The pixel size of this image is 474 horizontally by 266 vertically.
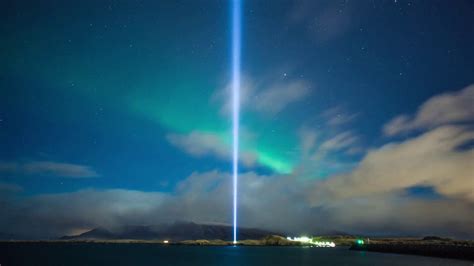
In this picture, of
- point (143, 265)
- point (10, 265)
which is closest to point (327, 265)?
point (143, 265)

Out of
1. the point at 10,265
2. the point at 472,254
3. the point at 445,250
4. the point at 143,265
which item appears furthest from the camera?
the point at 445,250

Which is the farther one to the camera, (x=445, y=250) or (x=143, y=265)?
(x=445, y=250)

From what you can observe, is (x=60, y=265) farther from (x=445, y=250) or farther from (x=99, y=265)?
(x=445, y=250)

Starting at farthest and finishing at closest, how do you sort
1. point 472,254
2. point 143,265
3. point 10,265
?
point 472,254 < point 143,265 < point 10,265

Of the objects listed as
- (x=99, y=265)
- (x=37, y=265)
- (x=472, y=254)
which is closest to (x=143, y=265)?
(x=99, y=265)

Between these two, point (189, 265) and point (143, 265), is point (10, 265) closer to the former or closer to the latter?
point (143, 265)

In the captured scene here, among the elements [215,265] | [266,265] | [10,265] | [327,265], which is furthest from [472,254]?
[10,265]

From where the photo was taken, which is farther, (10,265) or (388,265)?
(388,265)

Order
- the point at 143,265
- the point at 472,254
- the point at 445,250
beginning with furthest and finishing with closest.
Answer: the point at 445,250 < the point at 472,254 < the point at 143,265
